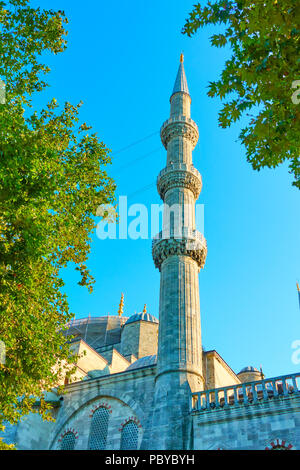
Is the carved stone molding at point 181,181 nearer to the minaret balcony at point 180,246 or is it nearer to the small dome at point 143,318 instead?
the minaret balcony at point 180,246

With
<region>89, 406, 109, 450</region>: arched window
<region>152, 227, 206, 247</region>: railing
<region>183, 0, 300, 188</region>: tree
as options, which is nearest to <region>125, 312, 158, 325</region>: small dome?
<region>152, 227, 206, 247</region>: railing

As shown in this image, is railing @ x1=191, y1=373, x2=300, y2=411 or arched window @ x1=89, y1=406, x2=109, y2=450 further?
arched window @ x1=89, y1=406, x2=109, y2=450

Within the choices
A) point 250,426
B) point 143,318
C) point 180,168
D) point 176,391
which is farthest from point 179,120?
point 250,426

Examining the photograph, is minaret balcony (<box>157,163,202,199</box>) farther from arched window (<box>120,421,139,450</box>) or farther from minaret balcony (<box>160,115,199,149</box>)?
arched window (<box>120,421,139,450</box>)

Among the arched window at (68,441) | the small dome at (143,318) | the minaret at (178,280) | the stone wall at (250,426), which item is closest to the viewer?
the stone wall at (250,426)

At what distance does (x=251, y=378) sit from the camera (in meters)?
25.5

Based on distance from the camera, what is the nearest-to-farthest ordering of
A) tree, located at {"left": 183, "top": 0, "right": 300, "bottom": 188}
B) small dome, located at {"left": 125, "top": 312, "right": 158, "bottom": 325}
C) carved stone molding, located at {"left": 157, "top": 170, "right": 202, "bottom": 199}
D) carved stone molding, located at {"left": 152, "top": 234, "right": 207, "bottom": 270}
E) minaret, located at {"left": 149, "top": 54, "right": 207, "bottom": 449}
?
tree, located at {"left": 183, "top": 0, "right": 300, "bottom": 188} < minaret, located at {"left": 149, "top": 54, "right": 207, "bottom": 449} < carved stone molding, located at {"left": 152, "top": 234, "right": 207, "bottom": 270} < carved stone molding, located at {"left": 157, "top": 170, "right": 202, "bottom": 199} < small dome, located at {"left": 125, "top": 312, "right": 158, "bottom": 325}

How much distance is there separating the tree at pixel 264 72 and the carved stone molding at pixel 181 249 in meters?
11.4

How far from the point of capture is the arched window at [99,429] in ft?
53.2

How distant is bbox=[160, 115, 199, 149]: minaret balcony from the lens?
21391 mm

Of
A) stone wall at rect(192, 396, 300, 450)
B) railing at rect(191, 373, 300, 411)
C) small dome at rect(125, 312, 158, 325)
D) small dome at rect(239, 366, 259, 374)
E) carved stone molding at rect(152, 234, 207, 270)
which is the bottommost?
stone wall at rect(192, 396, 300, 450)

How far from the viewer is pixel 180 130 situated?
21.3 metres

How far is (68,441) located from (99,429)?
1632 mm

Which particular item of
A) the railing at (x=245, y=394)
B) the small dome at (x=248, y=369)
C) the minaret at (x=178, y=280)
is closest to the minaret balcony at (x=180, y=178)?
the minaret at (x=178, y=280)
